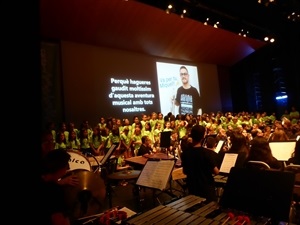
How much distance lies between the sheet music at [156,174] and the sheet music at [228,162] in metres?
1.04

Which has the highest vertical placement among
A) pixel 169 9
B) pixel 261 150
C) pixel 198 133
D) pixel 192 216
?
pixel 169 9

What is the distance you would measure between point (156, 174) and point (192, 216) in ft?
4.54

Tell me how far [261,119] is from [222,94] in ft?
10.4

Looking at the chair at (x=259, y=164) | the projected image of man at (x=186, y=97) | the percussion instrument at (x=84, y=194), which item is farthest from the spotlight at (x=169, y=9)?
the percussion instrument at (x=84, y=194)

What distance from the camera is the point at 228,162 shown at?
403cm

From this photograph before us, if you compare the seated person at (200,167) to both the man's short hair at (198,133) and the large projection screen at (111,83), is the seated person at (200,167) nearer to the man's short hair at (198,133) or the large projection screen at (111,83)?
the man's short hair at (198,133)

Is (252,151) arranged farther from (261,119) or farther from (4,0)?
(261,119)

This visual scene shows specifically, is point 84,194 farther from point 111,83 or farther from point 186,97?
Result: point 186,97

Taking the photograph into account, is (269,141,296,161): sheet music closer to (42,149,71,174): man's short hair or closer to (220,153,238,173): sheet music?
(220,153,238,173): sheet music

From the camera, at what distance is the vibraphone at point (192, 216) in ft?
6.13

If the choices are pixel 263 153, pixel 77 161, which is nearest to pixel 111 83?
pixel 77 161

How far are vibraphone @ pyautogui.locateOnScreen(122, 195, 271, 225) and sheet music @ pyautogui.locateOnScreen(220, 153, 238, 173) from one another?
1.84 metres

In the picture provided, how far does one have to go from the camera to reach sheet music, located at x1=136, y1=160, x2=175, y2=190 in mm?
3207

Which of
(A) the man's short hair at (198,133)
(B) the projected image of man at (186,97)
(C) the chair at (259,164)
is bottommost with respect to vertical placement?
(C) the chair at (259,164)
